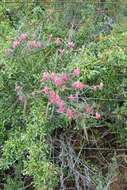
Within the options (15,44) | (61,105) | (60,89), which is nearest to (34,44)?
(15,44)

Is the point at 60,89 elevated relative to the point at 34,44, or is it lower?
lower

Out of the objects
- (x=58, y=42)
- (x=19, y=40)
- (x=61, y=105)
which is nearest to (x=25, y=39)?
(x=19, y=40)

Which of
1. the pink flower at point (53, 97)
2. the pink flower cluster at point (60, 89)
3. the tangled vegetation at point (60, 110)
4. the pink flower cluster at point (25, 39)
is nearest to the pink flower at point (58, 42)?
the tangled vegetation at point (60, 110)

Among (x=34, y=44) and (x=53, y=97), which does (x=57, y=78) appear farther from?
(x=34, y=44)


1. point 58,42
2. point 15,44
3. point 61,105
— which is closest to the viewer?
point 61,105

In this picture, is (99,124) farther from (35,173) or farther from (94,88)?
(35,173)

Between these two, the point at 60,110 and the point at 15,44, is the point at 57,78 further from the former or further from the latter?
the point at 15,44

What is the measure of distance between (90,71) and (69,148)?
436 millimetres

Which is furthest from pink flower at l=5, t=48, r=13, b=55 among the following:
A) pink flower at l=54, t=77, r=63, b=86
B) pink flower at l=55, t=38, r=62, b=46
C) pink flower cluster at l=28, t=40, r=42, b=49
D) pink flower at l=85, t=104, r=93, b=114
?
pink flower at l=85, t=104, r=93, b=114

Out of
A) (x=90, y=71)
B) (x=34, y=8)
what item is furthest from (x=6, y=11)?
(x=90, y=71)

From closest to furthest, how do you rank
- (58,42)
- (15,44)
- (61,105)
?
(61,105), (15,44), (58,42)

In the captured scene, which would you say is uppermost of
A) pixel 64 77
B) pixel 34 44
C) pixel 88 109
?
pixel 34 44

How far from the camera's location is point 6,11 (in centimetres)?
304

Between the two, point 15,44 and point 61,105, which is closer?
point 61,105
